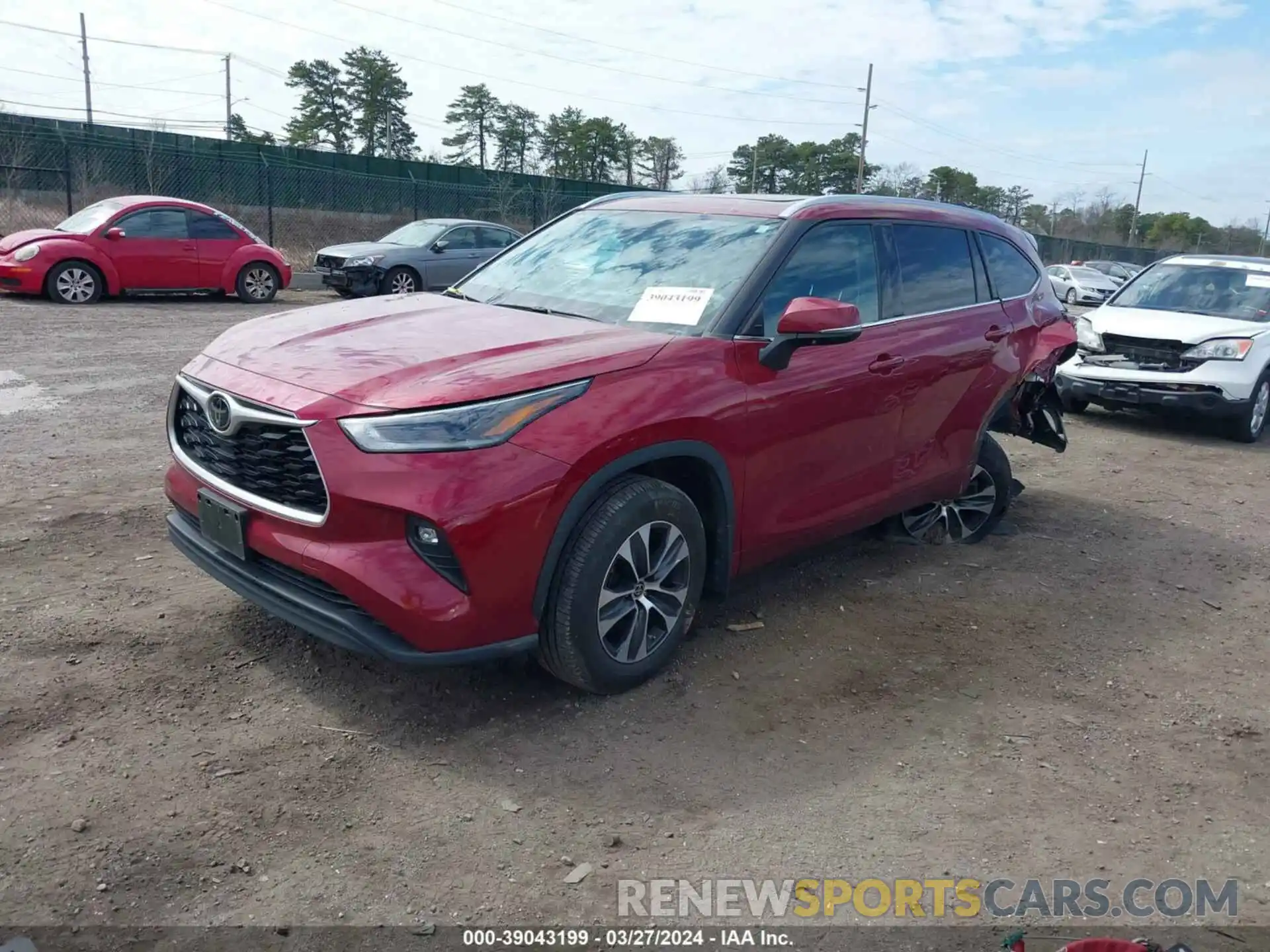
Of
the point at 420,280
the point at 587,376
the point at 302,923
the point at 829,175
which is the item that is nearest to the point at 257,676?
the point at 302,923

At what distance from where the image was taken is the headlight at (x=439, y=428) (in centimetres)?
315

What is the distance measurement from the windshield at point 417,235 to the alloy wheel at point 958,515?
12.9m

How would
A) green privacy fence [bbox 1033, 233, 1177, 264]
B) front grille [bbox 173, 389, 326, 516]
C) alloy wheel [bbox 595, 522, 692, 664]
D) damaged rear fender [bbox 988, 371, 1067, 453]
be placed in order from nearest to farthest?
1. front grille [bbox 173, 389, 326, 516]
2. alloy wheel [bbox 595, 522, 692, 664]
3. damaged rear fender [bbox 988, 371, 1067, 453]
4. green privacy fence [bbox 1033, 233, 1177, 264]

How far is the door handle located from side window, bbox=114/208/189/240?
12685mm

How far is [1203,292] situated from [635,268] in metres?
8.19

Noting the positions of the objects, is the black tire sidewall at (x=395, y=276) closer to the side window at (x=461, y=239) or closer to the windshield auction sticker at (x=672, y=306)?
the side window at (x=461, y=239)

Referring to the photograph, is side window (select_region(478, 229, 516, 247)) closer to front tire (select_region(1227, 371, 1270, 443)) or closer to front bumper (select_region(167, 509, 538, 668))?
front tire (select_region(1227, 371, 1270, 443))

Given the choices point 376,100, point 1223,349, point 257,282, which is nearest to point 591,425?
point 1223,349

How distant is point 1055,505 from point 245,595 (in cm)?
541

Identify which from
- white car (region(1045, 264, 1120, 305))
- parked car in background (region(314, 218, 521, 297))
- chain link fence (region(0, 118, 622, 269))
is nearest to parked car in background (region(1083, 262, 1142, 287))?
white car (region(1045, 264, 1120, 305))

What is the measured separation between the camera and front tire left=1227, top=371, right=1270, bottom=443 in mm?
9344

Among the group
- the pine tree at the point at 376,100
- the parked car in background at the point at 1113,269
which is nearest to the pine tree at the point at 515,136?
the pine tree at the point at 376,100

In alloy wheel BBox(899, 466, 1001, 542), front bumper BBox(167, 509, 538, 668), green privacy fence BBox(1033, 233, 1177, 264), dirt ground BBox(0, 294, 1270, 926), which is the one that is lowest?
dirt ground BBox(0, 294, 1270, 926)

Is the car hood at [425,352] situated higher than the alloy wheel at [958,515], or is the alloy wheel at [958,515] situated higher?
the car hood at [425,352]
